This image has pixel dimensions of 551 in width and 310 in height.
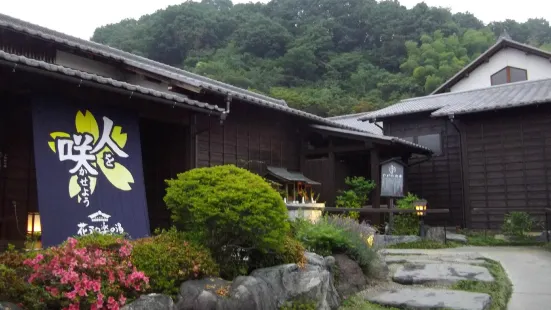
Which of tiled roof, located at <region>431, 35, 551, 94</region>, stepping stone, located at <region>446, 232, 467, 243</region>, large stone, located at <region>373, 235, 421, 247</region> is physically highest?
tiled roof, located at <region>431, 35, 551, 94</region>

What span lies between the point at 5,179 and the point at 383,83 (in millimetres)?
39934

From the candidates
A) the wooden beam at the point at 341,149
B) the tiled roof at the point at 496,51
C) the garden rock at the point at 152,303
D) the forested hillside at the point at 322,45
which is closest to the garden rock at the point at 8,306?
the garden rock at the point at 152,303

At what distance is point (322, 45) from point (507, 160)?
128 feet

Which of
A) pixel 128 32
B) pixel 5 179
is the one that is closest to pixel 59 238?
pixel 5 179

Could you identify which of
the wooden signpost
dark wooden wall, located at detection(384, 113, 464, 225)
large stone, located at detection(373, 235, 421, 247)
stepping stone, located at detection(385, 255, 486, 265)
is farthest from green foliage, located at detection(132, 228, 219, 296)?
dark wooden wall, located at detection(384, 113, 464, 225)

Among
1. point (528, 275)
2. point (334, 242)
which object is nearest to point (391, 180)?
point (528, 275)

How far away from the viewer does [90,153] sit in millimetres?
7977

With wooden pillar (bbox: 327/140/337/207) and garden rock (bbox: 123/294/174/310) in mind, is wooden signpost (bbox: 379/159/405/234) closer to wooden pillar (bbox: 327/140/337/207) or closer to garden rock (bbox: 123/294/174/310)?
wooden pillar (bbox: 327/140/337/207)

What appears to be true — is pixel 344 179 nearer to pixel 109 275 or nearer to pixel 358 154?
pixel 358 154

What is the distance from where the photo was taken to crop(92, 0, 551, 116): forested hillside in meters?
45.2

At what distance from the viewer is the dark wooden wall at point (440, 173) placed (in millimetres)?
19419

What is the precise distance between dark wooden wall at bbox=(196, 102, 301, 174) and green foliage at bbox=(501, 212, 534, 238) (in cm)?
695

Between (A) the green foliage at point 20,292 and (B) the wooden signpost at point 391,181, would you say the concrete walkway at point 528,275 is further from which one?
(A) the green foliage at point 20,292

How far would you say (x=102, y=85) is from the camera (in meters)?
7.66
